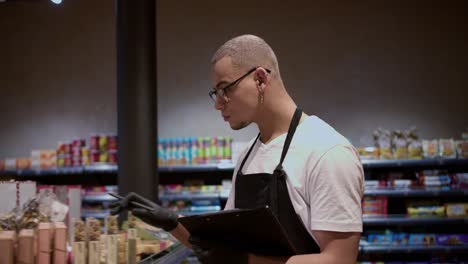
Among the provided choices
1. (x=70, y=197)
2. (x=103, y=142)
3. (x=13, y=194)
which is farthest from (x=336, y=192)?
(x=103, y=142)

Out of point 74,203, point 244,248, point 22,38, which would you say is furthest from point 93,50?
point 244,248

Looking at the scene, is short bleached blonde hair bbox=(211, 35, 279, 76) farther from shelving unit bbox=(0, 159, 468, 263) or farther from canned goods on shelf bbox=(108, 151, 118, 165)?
canned goods on shelf bbox=(108, 151, 118, 165)

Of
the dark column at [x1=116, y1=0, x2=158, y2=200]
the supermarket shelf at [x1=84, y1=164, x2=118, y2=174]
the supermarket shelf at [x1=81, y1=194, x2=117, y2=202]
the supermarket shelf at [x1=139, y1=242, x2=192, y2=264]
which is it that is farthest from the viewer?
the supermarket shelf at [x1=81, y1=194, x2=117, y2=202]

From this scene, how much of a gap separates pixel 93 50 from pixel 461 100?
208 inches

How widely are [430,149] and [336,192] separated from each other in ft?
16.7

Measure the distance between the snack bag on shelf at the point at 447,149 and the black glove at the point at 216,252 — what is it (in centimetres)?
508

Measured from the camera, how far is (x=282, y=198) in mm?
1749

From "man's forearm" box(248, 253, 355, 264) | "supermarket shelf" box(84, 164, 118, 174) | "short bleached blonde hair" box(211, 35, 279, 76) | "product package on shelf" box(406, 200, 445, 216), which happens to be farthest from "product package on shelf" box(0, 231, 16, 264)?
"product package on shelf" box(406, 200, 445, 216)

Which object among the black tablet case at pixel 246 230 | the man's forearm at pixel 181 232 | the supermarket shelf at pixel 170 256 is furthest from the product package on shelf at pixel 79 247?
the black tablet case at pixel 246 230

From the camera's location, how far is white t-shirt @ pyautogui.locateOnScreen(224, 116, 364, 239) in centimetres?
156

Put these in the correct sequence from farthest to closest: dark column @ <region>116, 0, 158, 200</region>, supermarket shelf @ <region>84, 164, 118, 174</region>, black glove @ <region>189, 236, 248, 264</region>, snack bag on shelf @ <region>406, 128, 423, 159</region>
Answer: supermarket shelf @ <region>84, 164, 118, 174</region>
snack bag on shelf @ <region>406, 128, 423, 159</region>
dark column @ <region>116, 0, 158, 200</region>
black glove @ <region>189, 236, 248, 264</region>

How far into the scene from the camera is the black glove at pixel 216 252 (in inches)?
66.8

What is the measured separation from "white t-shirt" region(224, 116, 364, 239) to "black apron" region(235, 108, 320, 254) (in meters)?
0.02

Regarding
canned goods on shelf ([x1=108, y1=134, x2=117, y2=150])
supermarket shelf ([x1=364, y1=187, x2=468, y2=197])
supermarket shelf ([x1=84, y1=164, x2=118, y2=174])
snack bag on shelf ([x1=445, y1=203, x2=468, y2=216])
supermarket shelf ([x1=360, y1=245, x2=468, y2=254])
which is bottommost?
supermarket shelf ([x1=360, y1=245, x2=468, y2=254])
